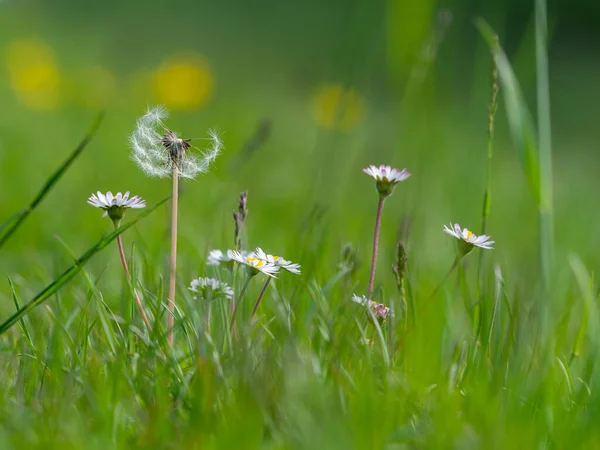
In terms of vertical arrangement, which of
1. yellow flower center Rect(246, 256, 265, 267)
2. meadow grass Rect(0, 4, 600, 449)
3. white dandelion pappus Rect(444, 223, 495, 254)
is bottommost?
meadow grass Rect(0, 4, 600, 449)

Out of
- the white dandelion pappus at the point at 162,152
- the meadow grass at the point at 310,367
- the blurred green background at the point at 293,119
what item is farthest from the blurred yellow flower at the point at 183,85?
the white dandelion pappus at the point at 162,152

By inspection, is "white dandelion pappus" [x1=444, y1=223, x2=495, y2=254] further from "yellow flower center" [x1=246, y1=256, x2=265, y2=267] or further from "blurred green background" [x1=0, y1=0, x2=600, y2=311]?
"yellow flower center" [x1=246, y1=256, x2=265, y2=267]

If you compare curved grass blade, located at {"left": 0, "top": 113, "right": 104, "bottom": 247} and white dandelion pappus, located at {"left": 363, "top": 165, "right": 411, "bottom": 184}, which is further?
white dandelion pappus, located at {"left": 363, "top": 165, "right": 411, "bottom": 184}

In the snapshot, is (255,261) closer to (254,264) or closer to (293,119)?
(254,264)

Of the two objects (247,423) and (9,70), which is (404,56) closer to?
(247,423)

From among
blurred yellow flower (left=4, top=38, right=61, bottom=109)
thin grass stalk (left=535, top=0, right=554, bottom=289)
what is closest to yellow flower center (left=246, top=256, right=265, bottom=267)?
thin grass stalk (left=535, top=0, right=554, bottom=289)

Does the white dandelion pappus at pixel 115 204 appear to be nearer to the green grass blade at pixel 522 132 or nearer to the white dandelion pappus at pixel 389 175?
the white dandelion pappus at pixel 389 175
